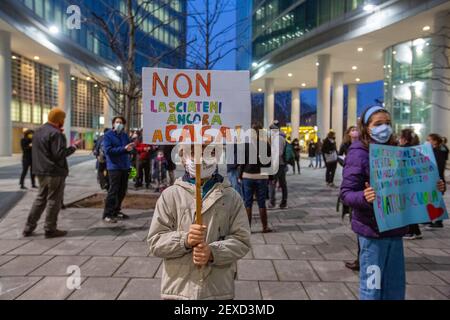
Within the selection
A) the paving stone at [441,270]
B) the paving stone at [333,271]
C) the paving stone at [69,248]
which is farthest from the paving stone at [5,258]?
the paving stone at [441,270]

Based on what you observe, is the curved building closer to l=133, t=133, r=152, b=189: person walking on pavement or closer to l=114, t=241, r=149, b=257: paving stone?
l=133, t=133, r=152, b=189: person walking on pavement

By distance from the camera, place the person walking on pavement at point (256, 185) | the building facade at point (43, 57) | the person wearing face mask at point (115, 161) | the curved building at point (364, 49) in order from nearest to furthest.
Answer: the person walking on pavement at point (256, 185) < the person wearing face mask at point (115, 161) < the curved building at point (364, 49) < the building facade at point (43, 57)

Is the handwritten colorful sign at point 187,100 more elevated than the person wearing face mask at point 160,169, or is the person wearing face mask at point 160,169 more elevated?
the handwritten colorful sign at point 187,100

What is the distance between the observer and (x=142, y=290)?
394 centimetres

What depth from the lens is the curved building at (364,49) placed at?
19359 millimetres

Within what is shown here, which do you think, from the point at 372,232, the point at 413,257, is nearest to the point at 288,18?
the point at 413,257

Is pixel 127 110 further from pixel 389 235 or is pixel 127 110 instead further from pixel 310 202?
pixel 389 235

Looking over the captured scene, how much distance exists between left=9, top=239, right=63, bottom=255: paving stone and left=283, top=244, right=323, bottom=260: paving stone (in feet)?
11.0

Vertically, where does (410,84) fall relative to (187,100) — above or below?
above

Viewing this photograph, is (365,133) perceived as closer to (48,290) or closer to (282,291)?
(282,291)

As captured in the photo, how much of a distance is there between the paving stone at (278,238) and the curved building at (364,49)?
1392 centimetres

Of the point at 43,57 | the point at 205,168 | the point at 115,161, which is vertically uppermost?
the point at 43,57

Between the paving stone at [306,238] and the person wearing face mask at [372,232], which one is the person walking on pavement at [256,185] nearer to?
the paving stone at [306,238]

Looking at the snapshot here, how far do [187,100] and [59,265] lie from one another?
3.19 meters
